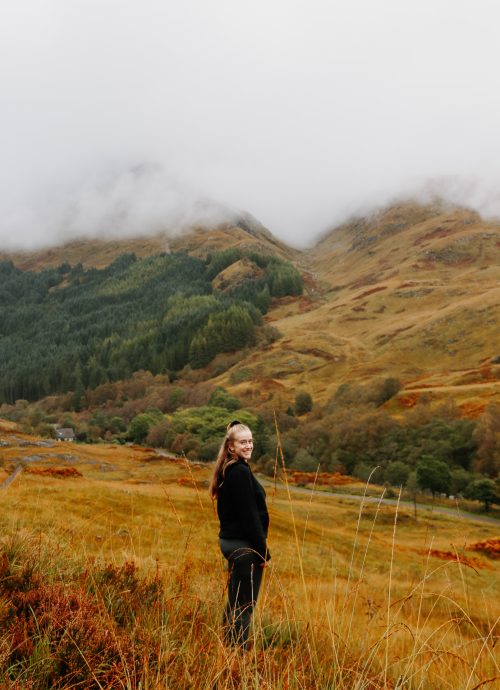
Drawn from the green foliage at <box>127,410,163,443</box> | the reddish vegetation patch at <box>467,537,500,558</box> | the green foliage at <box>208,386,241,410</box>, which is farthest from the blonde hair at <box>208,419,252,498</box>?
the green foliage at <box>208,386,241,410</box>

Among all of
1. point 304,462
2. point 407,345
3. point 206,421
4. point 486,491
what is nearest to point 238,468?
point 486,491

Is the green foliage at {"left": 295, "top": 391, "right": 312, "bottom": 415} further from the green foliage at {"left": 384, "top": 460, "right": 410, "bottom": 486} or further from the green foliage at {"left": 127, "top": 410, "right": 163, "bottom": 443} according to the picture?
the green foliage at {"left": 384, "top": 460, "right": 410, "bottom": 486}

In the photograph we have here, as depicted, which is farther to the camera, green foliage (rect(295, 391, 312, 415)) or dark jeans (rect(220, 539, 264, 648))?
green foliage (rect(295, 391, 312, 415))

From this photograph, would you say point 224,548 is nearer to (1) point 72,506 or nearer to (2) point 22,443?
(1) point 72,506

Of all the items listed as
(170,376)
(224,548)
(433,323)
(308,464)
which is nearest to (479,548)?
(224,548)

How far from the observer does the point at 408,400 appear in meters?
85.5

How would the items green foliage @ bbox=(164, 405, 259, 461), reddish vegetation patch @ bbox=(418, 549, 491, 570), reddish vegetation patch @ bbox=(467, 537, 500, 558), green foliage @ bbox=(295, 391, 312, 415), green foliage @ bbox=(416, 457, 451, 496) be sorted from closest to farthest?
1. reddish vegetation patch @ bbox=(418, 549, 491, 570)
2. reddish vegetation patch @ bbox=(467, 537, 500, 558)
3. green foliage @ bbox=(416, 457, 451, 496)
4. green foliage @ bbox=(164, 405, 259, 461)
5. green foliage @ bbox=(295, 391, 312, 415)

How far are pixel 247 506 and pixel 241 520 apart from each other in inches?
6.3

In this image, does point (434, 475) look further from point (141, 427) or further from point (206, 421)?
point (141, 427)

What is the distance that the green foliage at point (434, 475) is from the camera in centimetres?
5747

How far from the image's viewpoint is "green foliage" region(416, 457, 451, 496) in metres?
57.5

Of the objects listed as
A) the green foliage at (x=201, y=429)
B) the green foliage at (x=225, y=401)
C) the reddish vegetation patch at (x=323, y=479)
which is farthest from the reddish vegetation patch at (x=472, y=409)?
the green foliage at (x=225, y=401)

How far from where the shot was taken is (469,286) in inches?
6836

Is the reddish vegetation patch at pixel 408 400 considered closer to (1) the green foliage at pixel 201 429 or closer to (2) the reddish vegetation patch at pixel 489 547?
(1) the green foliage at pixel 201 429
